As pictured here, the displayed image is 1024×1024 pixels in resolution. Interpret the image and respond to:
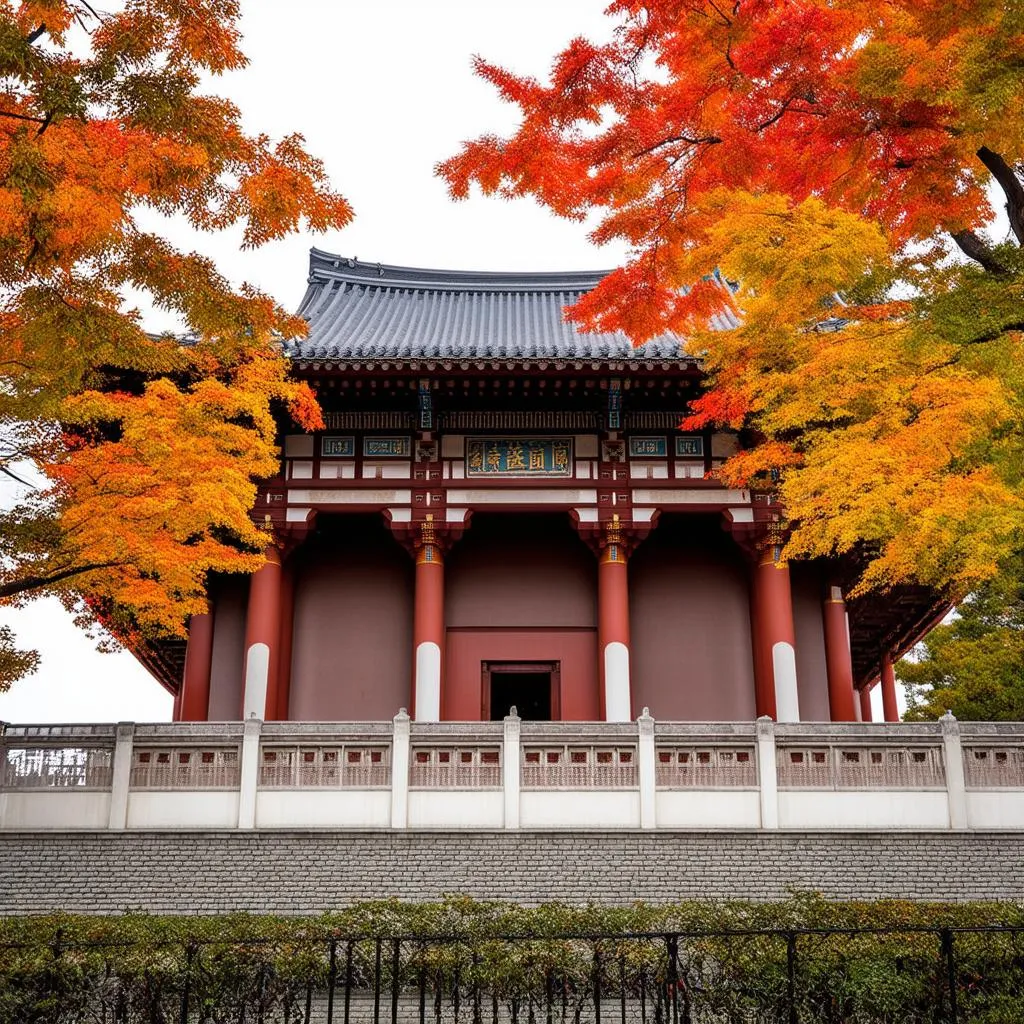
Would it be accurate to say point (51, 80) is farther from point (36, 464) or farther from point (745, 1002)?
point (745, 1002)

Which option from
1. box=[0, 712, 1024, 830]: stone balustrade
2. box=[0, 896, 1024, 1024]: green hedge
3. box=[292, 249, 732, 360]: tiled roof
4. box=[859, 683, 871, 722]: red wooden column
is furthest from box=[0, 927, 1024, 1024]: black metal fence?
box=[859, 683, 871, 722]: red wooden column

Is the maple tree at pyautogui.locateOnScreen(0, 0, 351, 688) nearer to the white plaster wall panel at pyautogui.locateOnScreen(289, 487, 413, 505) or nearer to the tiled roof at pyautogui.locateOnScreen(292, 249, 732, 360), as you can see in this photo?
the white plaster wall panel at pyautogui.locateOnScreen(289, 487, 413, 505)

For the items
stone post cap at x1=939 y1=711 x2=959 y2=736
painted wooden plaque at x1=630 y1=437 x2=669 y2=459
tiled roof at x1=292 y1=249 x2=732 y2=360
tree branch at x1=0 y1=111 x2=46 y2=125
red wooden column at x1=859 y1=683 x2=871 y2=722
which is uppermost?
tiled roof at x1=292 y1=249 x2=732 y2=360

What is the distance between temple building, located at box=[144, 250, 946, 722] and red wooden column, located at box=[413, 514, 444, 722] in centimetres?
3

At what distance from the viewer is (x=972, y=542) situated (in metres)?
12.5

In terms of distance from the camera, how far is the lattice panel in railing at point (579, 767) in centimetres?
1332

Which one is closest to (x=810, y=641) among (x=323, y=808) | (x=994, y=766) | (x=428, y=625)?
(x=994, y=766)

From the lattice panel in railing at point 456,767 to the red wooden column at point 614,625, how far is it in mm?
4709

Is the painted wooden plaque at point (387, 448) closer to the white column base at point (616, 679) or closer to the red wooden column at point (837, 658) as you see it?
the white column base at point (616, 679)

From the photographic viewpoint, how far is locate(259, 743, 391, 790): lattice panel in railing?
13.3 m

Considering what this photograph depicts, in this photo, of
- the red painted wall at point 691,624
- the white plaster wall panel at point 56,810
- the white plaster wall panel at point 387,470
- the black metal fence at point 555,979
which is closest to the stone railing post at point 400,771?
the white plaster wall panel at point 56,810

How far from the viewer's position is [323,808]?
43.2 feet

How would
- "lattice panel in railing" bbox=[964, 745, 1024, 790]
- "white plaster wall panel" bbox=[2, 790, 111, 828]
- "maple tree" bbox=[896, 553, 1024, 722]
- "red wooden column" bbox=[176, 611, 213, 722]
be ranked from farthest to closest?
"maple tree" bbox=[896, 553, 1024, 722], "red wooden column" bbox=[176, 611, 213, 722], "lattice panel in railing" bbox=[964, 745, 1024, 790], "white plaster wall panel" bbox=[2, 790, 111, 828]

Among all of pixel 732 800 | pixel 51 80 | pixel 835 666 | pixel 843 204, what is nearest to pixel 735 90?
pixel 843 204
